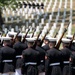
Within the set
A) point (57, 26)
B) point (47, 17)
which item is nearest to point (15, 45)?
point (57, 26)

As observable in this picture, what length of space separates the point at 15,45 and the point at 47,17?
18.0 metres

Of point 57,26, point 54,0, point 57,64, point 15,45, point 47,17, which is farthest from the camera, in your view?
point 54,0

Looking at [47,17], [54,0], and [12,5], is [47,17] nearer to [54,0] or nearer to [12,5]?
[12,5]

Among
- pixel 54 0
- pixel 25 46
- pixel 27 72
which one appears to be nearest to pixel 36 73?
pixel 27 72

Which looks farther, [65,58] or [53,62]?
[65,58]

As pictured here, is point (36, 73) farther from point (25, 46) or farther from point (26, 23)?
point (26, 23)

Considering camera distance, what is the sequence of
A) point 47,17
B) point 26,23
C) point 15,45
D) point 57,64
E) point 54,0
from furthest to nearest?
1. point 54,0
2. point 47,17
3. point 26,23
4. point 15,45
5. point 57,64

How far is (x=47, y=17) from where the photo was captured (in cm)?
3006

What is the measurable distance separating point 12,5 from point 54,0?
13.6m

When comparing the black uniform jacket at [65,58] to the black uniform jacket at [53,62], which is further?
the black uniform jacket at [65,58]

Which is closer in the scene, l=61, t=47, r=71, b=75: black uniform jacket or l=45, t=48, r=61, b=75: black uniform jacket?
l=45, t=48, r=61, b=75: black uniform jacket

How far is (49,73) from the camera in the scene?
1133cm

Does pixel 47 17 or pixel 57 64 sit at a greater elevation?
pixel 57 64

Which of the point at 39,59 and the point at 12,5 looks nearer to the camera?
the point at 39,59
